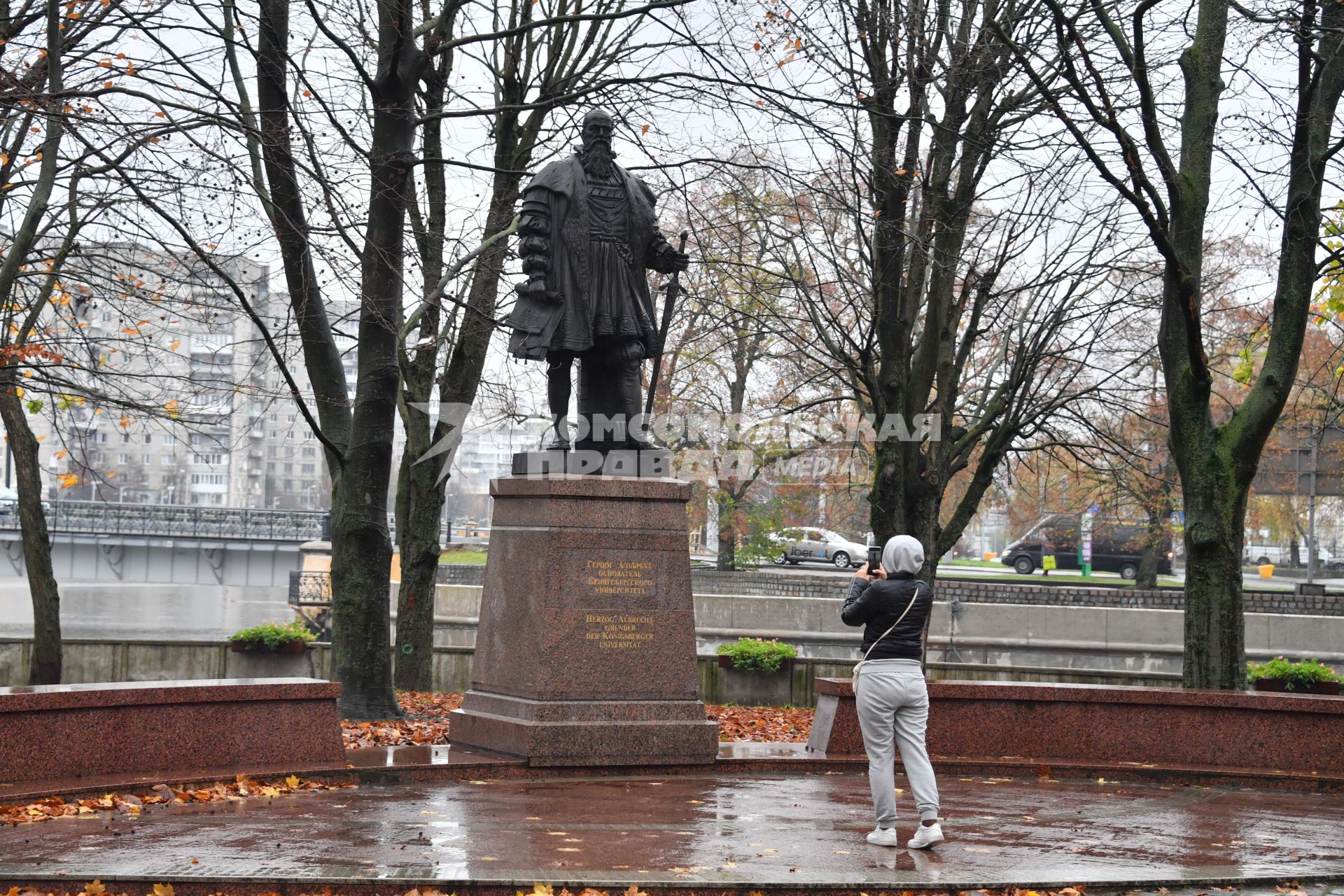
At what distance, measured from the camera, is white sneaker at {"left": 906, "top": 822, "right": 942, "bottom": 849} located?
7164 mm

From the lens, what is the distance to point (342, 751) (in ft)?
31.2

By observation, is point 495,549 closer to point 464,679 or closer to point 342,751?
point 342,751

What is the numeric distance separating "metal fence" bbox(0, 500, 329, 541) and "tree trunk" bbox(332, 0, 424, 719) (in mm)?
45522

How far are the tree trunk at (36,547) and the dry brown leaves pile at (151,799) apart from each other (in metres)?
10.2

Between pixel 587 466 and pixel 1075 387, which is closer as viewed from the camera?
pixel 587 466

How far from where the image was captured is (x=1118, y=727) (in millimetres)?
10875

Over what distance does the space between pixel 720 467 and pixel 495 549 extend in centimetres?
2935

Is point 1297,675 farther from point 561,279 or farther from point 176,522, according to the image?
point 176,522

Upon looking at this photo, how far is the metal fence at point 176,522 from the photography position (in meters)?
59.6

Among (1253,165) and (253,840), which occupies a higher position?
(1253,165)

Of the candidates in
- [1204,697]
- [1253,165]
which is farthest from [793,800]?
[1253,165]

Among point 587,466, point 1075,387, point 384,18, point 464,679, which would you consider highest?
point 384,18

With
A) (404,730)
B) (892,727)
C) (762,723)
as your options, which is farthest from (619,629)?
(762,723)

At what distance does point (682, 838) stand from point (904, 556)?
1898 millimetres
